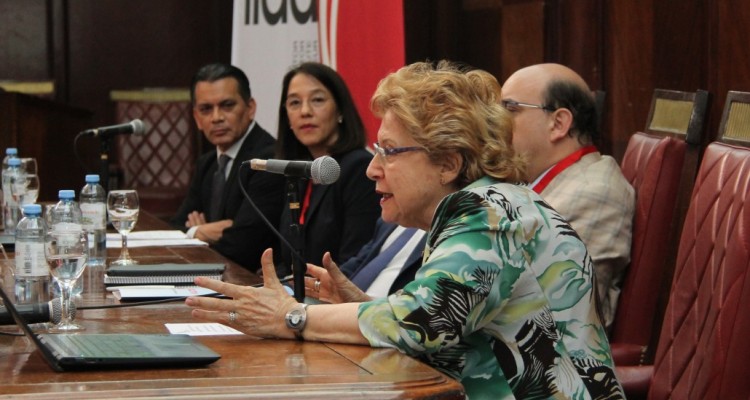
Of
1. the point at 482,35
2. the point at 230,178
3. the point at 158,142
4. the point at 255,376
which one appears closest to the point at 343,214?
the point at 230,178

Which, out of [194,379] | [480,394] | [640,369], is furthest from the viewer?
[640,369]

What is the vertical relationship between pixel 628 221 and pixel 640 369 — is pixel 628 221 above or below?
above

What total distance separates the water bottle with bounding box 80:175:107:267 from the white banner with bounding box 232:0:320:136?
2028 millimetres

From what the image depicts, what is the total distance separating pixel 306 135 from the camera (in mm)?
3938

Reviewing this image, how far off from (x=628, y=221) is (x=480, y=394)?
1.08 meters

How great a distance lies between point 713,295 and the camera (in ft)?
6.90

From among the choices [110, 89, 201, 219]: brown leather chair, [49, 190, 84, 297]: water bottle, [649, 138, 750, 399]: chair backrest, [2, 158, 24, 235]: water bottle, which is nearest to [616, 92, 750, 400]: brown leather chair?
[649, 138, 750, 399]: chair backrest

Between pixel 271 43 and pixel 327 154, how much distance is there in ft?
5.12

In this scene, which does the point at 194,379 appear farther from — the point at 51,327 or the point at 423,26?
the point at 423,26

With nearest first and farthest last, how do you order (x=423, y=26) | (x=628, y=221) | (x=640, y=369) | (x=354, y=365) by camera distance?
(x=354, y=365), (x=640, y=369), (x=628, y=221), (x=423, y=26)

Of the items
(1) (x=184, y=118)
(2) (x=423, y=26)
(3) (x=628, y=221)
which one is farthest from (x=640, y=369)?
(1) (x=184, y=118)

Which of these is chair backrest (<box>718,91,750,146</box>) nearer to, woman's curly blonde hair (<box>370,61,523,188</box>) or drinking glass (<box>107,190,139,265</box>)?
woman's curly blonde hair (<box>370,61,523,188</box>)

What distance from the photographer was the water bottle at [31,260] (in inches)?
86.9

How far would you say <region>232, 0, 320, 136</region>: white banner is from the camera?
205 inches
